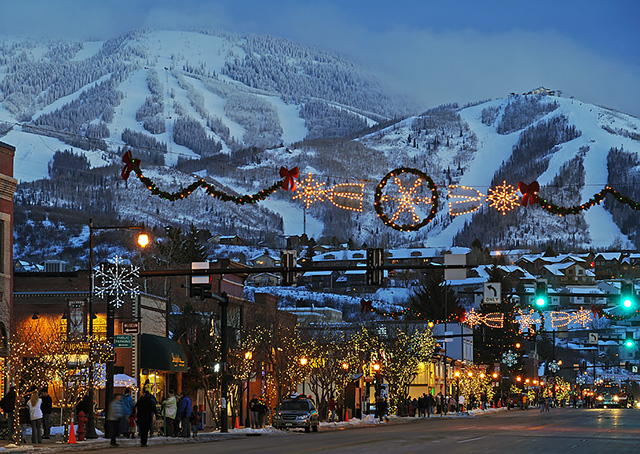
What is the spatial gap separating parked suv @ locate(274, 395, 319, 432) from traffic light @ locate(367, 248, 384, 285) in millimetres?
17067

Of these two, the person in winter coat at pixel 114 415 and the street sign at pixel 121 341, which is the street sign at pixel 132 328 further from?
the person in winter coat at pixel 114 415

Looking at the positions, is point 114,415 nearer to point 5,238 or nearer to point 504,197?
point 5,238

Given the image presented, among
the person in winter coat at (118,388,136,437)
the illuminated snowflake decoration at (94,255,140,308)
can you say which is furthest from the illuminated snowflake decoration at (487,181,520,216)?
the person in winter coat at (118,388,136,437)

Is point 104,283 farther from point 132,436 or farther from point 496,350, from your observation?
point 496,350

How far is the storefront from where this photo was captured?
5634 cm

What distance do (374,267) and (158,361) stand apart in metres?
24.9

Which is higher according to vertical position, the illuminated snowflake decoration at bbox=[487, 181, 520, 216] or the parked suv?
the illuminated snowflake decoration at bbox=[487, 181, 520, 216]

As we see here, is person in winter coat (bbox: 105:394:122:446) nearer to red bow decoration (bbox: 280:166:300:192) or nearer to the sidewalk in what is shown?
the sidewalk

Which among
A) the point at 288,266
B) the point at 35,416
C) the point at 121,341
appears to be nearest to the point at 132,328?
the point at 121,341

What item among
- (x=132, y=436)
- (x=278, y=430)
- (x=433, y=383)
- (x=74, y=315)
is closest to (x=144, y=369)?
(x=74, y=315)

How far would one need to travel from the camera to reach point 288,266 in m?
35.5

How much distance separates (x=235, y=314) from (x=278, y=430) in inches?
1089

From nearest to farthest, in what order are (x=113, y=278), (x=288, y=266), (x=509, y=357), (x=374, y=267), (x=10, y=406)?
(x=374, y=267)
(x=288, y=266)
(x=10, y=406)
(x=113, y=278)
(x=509, y=357)

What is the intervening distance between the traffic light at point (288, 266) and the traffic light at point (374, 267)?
252 centimetres
